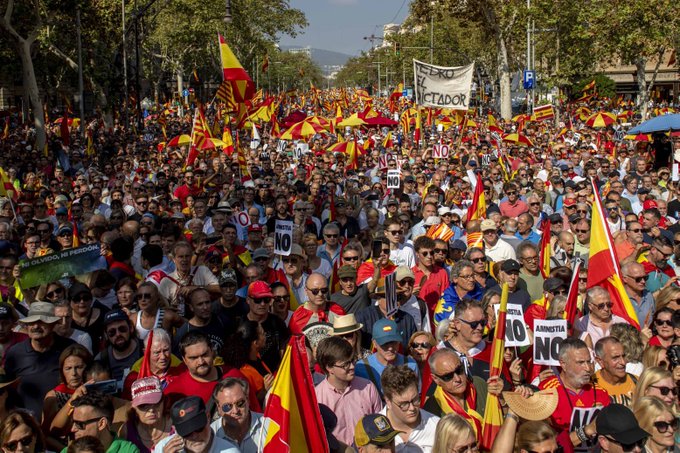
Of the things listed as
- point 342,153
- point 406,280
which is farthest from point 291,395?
point 342,153

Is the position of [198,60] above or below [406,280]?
above

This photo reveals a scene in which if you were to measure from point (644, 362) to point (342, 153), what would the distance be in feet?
46.3

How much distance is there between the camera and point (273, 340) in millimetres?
5699

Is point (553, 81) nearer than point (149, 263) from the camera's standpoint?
No

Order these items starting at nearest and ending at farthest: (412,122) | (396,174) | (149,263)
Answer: (149,263) → (396,174) → (412,122)

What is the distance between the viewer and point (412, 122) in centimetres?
3209

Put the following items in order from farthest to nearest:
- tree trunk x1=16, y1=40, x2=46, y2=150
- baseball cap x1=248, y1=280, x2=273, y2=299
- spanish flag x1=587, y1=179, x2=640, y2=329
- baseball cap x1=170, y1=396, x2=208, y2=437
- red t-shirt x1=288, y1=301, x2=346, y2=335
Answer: tree trunk x1=16, y1=40, x2=46, y2=150 < spanish flag x1=587, y1=179, x2=640, y2=329 < red t-shirt x1=288, y1=301, x2=346, y2=335 < baseball cap x1=248, y1=280, x2=273, y2=299 < baseball cap x1=170, y1=396, x2=208, y2=437

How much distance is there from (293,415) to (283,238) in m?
3.54

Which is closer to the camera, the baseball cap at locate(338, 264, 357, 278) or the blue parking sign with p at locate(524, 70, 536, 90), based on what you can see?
the baseball cap at locate(338, 264, 357, 278)

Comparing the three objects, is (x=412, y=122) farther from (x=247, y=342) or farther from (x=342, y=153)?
(x=247, y=342)

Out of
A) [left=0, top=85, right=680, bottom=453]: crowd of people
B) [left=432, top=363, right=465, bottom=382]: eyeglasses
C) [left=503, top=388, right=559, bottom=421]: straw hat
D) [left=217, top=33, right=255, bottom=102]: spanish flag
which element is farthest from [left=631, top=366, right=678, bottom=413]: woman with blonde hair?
[left=217, top=33, right=255, bottom=102]: spanish flag

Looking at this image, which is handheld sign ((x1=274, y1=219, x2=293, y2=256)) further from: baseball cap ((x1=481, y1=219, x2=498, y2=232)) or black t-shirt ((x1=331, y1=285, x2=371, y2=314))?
baseball cap ((x1=481, y1=219, x2=498, y2=232))

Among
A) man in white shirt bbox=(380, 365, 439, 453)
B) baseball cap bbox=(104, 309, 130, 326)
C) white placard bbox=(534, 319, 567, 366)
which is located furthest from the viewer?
baseball cap bbox=(104, 309, 130, 326)

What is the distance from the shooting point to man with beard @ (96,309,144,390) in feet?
18.0
